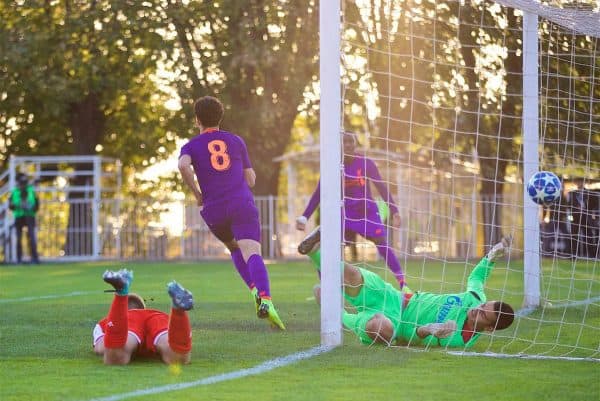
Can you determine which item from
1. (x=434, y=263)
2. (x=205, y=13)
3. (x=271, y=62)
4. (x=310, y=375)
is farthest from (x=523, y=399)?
(x=205, y=13)

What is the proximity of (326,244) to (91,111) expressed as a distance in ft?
77.7

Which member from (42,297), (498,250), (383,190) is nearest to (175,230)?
(42,297)

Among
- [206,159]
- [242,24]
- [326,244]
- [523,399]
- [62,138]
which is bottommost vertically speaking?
[523,399]

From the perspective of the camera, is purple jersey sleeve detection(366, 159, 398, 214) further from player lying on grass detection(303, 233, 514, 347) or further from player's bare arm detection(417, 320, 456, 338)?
player's bare arm detection(417, 320, 456, 338)

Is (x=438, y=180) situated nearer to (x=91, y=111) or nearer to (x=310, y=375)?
(x=91, y=111)

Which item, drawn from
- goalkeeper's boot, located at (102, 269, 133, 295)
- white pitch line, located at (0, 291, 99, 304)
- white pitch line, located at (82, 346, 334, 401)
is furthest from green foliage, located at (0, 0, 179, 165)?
goalkeeper's boot, located at (102, 269, 133, 295)

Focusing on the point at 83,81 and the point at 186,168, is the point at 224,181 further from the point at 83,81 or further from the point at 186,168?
the point at 83,81

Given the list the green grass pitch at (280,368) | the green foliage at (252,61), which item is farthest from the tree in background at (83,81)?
the green grass pitch at (280,368)

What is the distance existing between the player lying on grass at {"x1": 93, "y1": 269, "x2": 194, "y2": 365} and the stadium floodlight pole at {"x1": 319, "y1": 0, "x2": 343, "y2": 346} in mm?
1325

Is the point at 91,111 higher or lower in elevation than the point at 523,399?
higher

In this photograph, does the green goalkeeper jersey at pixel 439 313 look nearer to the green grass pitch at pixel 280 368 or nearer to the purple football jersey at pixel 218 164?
the green grass pitch at pixel 280 368

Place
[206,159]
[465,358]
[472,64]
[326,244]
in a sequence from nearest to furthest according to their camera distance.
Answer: [465,358] < [326,244] < [206,159] < [472,64]

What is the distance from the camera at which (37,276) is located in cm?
1908

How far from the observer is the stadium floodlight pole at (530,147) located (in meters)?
11.4
